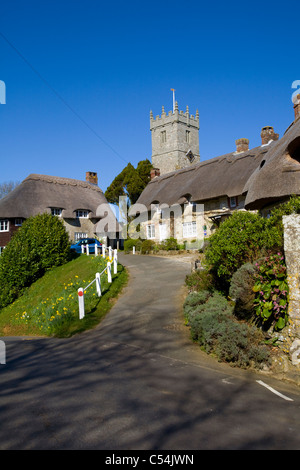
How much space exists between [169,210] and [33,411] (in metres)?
28.3

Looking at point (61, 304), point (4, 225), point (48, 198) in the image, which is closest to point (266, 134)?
point (61, 304)

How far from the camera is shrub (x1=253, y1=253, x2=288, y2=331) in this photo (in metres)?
6.44

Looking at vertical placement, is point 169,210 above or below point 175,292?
above

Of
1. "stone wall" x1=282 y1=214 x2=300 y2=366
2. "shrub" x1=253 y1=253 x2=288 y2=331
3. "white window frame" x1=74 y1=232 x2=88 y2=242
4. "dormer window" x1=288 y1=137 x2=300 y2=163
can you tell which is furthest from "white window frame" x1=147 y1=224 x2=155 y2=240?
"stone wall" x1=282 y1=214 x2=300 y2=366

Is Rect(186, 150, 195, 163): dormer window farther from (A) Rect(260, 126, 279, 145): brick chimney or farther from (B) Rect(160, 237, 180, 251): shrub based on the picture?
(B) Rect(160, 237, 180, 251): shrub

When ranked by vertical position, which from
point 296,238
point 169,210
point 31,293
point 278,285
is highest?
point 169,210

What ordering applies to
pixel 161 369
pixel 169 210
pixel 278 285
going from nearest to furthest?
pixel 161 369 < pixel 278 285 < pixel 169 210

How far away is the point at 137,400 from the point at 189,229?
25.5m

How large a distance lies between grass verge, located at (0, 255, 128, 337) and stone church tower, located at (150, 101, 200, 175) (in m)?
41.2
